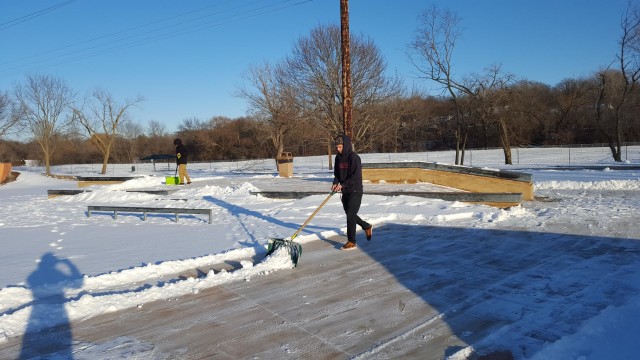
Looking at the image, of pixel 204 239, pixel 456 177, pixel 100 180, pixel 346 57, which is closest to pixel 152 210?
pixel 204 239

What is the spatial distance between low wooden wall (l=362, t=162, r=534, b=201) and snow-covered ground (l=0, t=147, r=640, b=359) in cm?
71

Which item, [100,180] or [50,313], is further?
[100,180]

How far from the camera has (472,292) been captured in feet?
17.1

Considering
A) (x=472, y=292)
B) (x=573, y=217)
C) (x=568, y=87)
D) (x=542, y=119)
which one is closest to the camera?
(x=472, y=292)

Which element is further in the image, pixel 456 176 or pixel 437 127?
pixel 437 127

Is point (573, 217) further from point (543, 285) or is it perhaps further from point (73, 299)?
point (73, 299)

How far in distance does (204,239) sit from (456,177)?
9.12 metres

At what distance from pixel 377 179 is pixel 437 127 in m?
54.1

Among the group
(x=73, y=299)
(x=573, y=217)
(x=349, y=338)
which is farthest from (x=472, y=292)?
(x=573, y=217)

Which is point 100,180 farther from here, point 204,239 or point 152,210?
point 204,239

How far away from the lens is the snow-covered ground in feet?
14.8

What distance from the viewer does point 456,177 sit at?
15.0 metres

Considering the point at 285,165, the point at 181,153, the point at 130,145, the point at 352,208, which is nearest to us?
the point at 352,208

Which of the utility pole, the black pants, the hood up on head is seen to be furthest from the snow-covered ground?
the utility pole
